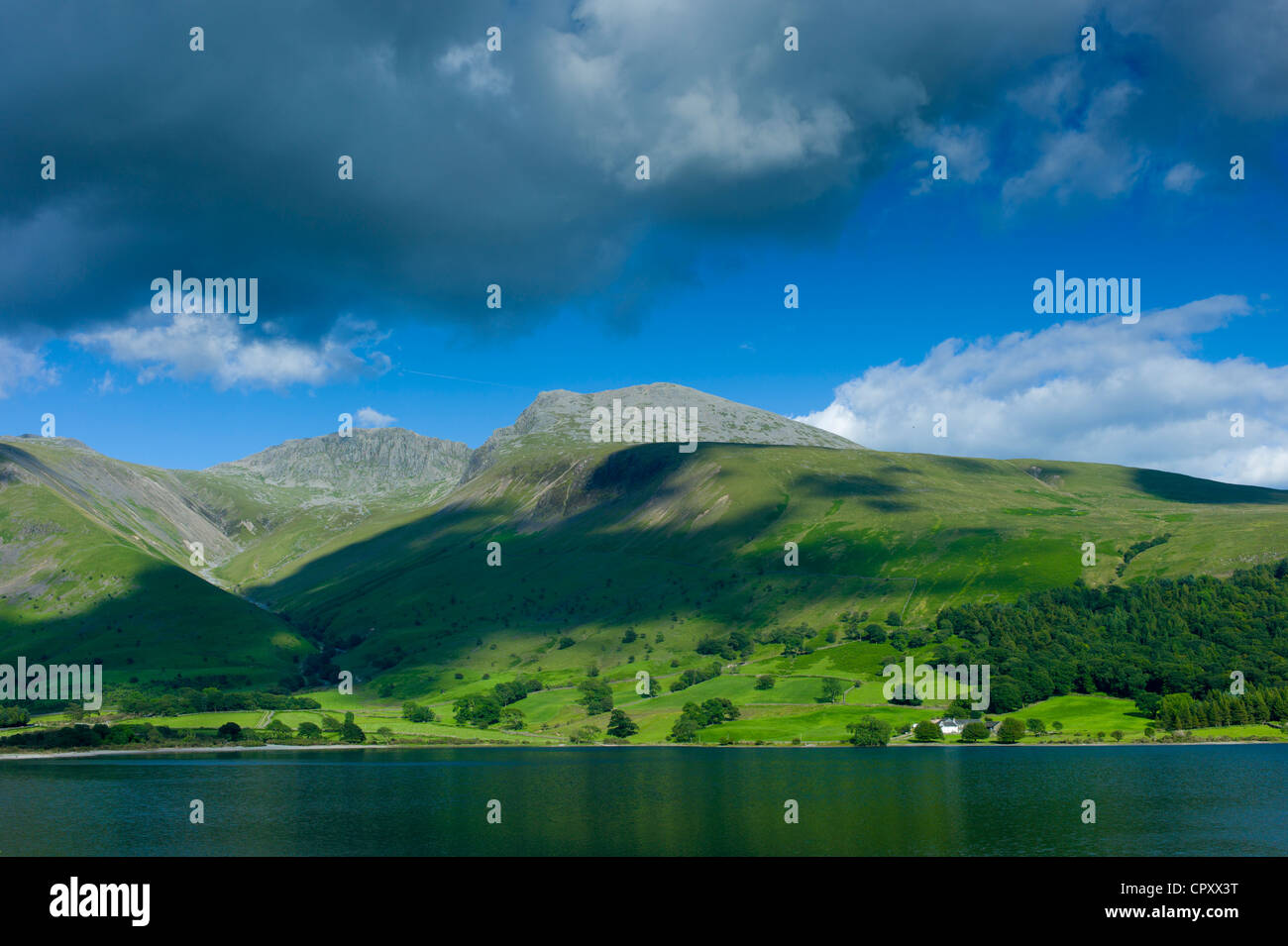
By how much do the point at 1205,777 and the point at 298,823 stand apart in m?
134

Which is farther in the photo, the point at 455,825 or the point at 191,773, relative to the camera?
the point at 191,773

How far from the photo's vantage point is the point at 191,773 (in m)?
185

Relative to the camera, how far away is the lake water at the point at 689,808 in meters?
96.9

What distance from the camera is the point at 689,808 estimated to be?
12081 centimetres

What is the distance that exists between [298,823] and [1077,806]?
9902cm

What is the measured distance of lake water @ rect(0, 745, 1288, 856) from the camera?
96938 millimetres
